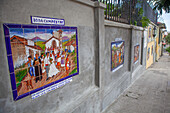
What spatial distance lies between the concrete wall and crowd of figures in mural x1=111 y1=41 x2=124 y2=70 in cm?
26

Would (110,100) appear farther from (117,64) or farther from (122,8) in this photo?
(122,8)

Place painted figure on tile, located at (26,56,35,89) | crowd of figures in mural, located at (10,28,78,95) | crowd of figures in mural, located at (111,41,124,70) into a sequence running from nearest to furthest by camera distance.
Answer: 1. crowd of figures in mural, located at (10,28,78,95)
2. painted figure on tile, located at (26,56,35,89)
3. crowd of figures in mural, located at (111,41,124,70)

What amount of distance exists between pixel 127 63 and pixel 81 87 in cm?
417

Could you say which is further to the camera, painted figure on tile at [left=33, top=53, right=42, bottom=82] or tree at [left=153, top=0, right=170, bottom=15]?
tree at [left=153, top=0, right=170, bottom=15]

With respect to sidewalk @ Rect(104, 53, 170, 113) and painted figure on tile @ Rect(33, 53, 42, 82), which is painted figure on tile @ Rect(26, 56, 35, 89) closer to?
painted figure on tile @ Rect(33, 53, 42, 82)

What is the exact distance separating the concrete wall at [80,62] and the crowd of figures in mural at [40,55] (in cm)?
16

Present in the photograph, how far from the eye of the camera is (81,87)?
10.5ft

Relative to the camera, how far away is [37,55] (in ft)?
6.72

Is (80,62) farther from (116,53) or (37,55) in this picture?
(116,53)

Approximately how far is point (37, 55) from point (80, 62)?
1.24 m

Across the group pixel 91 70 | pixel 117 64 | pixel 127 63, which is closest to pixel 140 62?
pixel 127 63

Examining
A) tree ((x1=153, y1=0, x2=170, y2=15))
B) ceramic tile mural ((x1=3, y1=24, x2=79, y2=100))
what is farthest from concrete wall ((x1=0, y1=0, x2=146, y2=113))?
tree ((x1=153, y1=0, x2=170, y2=15))

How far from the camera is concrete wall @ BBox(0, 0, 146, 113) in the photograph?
5.50 ft

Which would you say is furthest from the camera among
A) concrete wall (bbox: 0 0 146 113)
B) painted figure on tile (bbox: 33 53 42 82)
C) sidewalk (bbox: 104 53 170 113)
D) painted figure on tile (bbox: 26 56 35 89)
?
sidewalk (bbox: 104 53 170 113)
